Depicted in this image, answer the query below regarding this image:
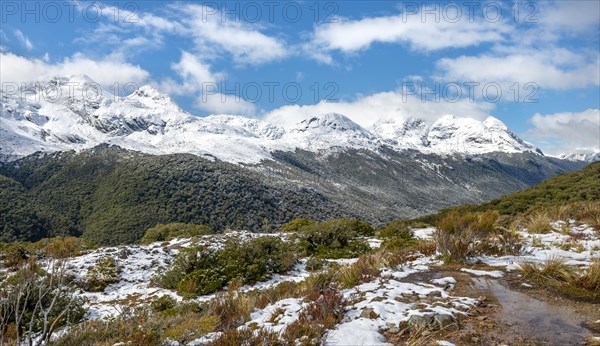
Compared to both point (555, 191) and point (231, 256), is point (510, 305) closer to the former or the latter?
point (231, 256)

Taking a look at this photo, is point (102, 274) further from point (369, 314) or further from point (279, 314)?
point (369, 314)

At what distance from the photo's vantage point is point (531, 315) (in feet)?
17.6

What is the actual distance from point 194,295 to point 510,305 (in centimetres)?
803

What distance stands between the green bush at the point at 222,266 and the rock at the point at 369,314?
19.2 ft

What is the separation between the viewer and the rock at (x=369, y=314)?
5535mm

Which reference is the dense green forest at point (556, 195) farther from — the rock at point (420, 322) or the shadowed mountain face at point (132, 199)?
the shadowed mountain face at point (132, 199)

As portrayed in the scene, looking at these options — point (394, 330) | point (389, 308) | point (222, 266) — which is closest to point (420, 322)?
point (394, 330)

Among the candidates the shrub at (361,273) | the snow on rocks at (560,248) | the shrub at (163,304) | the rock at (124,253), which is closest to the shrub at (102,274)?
the rock at (124,253)

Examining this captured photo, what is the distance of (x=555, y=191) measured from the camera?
3025cm

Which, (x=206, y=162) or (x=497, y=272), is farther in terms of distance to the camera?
(x=206, y=162)

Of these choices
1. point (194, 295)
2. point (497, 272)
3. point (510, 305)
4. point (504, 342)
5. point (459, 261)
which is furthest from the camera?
point (194, 295)

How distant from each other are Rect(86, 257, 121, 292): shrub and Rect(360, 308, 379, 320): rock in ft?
31.4

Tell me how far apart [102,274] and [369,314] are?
33.9 feet

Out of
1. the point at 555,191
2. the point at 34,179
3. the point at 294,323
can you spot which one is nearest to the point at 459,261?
the point at 294,323
